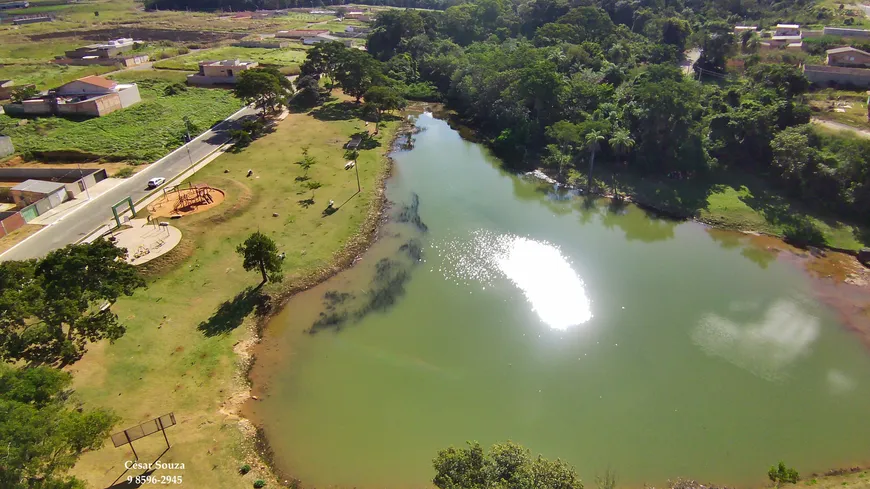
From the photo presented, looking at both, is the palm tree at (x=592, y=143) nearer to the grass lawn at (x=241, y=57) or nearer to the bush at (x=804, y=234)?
the bush at (x=804, y=234)

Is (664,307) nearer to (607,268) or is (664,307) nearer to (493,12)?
(607,268)

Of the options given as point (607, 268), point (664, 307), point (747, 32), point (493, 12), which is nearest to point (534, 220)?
point (607, 268)

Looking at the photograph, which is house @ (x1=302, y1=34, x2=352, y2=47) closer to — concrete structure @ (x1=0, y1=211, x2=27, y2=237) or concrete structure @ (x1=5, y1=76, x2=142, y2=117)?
concrete structure @ (x1=5, y1=76, x2=142, y2=117)

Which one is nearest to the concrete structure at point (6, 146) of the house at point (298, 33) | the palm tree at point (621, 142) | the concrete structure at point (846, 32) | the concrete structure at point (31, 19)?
the palm tree at point (621, 142)

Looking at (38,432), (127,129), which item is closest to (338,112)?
(127,129)

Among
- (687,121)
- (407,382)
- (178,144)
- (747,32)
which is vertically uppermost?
(747,32)

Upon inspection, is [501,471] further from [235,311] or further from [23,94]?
[23,94]
